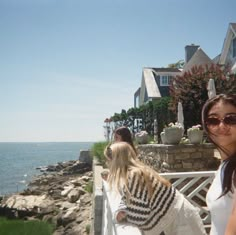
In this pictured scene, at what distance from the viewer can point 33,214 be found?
13602 mm

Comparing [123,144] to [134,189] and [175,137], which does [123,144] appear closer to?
[134,189]

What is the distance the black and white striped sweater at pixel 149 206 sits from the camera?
2768mm

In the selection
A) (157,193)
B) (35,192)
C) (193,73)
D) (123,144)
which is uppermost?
(193,73)

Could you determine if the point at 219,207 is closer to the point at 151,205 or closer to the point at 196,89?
the point at 151,205

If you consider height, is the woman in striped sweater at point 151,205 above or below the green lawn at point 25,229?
above

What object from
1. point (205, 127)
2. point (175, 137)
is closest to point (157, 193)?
point (205, 127)

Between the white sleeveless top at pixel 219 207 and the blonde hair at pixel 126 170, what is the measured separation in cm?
127

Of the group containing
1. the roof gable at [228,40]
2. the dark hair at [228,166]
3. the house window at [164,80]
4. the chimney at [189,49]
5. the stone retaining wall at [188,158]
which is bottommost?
the stone retaining wall at [188,158]

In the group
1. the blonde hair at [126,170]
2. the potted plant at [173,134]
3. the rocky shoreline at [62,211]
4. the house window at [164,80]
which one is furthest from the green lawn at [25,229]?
the house window at [164,80]

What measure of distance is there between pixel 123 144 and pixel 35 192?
18.9m

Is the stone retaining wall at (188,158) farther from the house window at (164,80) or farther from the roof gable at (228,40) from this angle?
the house window at (164,80)

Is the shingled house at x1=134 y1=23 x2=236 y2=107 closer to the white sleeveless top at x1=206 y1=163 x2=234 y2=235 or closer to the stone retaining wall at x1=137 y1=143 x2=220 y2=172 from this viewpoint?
the stone retaining wall at x1=137 y1=143 x2=220 y2=172

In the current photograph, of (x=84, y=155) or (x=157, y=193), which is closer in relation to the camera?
(x=157, y=193)

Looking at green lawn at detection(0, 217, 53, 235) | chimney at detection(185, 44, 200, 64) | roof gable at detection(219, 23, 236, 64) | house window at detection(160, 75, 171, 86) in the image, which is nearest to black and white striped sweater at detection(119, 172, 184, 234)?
green lawn at detection(0, 217, 53, 235)
